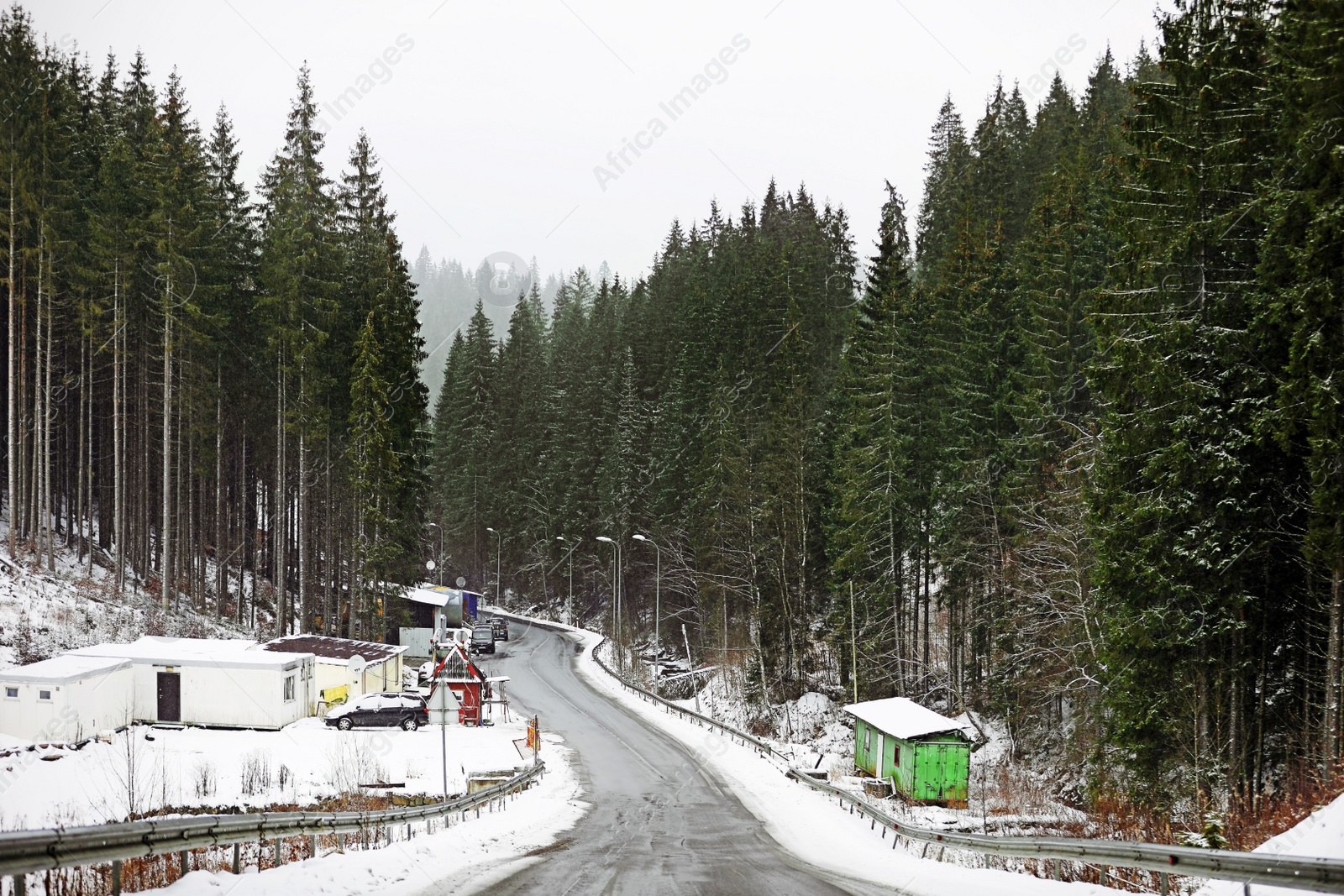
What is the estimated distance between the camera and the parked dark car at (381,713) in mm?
34531

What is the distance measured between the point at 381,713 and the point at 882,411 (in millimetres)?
23027

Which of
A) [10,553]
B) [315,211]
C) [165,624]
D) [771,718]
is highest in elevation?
[315,211]

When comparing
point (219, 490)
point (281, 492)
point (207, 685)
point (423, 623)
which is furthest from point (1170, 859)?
point (423, 623)

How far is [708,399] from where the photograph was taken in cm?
5138

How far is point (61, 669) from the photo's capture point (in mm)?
27531

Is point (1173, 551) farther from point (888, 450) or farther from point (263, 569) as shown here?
point (263, 569)

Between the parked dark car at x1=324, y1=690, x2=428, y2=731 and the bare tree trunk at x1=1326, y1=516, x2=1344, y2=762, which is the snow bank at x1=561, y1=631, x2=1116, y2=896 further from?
the parked dark car at x1=324, y1=690, x2=428, y2=731

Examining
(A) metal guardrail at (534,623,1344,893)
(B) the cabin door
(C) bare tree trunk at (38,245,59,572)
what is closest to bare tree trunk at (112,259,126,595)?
(C) bare tree trunk at (38,245,59,572)

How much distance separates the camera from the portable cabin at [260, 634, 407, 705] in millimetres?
35906

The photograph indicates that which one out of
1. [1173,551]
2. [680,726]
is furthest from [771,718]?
[1173,551]

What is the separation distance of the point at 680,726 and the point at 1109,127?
38.9 m

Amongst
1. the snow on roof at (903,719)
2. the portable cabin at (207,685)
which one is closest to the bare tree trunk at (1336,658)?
the snow on roof at (903,719)

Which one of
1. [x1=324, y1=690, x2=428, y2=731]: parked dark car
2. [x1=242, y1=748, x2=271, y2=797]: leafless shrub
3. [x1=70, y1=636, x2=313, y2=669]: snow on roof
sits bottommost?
[x1=324, y1=690, x2=428, y2=731]: parked dark car

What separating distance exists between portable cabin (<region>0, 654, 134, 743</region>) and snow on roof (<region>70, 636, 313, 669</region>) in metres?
2.43
